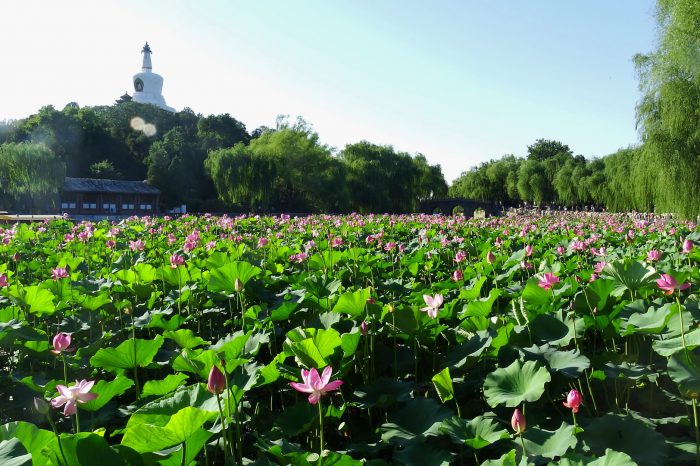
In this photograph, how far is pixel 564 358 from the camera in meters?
1.74

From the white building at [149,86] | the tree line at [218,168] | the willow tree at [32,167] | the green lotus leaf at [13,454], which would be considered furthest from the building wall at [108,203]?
the white building at [149,86]

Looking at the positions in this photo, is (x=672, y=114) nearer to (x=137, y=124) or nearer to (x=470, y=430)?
(x=470, y=430)

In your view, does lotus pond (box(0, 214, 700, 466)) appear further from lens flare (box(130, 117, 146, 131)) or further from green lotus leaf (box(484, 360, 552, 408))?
lens flare (box(130, 117, 146, 131))

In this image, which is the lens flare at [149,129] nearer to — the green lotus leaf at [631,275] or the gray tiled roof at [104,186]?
the gray tiled roof at [104,186]

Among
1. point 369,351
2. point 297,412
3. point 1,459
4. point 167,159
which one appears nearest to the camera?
point 1,459

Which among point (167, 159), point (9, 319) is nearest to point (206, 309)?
point (9, 319)

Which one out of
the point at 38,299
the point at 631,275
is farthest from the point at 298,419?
the point at 38,299

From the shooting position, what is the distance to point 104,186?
36.5 metres

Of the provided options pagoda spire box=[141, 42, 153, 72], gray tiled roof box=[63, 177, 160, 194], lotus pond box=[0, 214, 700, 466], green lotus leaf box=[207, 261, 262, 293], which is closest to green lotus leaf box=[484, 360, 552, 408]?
lotus pond box=[0, 214, 700, 466]

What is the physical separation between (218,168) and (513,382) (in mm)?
27104

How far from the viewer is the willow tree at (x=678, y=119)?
13320 millimetres

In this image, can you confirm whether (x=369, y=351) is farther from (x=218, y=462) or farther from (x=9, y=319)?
(x=9, y=319)

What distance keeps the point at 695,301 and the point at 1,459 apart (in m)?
Answer: 2.45

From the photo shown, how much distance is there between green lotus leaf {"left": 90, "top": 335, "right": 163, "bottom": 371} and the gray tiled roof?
36.1 m
